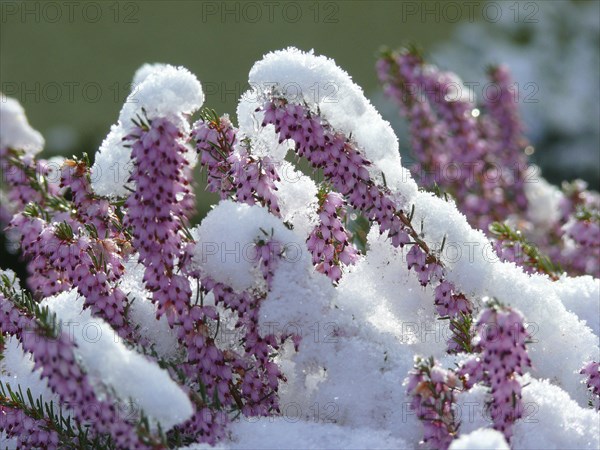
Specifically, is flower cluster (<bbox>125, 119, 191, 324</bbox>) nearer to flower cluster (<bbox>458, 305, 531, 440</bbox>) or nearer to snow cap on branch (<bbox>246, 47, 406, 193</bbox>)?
snow cap on branch (<bbox>246, 47, 406, 193</bbox>)

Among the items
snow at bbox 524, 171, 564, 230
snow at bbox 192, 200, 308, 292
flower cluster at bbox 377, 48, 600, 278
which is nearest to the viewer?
snow at bbox 192, 200, 308, 292

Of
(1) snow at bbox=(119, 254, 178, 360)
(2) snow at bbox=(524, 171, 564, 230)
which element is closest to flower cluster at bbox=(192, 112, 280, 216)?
(1) snow at bbox=(119, 254, 178, 360)

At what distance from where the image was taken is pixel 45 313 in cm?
160

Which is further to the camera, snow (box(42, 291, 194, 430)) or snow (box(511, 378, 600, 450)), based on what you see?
snow (box(511, 378, 600, 450))

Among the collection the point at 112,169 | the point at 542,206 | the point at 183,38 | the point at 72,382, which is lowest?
the point at 72,382

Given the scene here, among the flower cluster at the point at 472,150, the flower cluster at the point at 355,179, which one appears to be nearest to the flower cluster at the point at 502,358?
the flower cluster at the point at 355,179

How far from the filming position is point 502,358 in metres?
1.62

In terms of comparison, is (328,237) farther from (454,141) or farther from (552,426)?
(454,141)

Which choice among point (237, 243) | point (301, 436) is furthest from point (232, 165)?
point (301, 436)

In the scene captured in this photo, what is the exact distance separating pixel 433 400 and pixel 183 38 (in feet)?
31.5

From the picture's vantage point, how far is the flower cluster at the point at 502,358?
160 centimetres

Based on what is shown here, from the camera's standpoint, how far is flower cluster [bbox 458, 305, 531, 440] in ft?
5.25

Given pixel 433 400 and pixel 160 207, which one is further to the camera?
pixel 160 207

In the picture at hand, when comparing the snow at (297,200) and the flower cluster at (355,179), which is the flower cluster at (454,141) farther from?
the flower cluster at (355,179)
